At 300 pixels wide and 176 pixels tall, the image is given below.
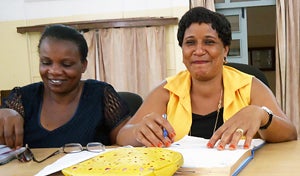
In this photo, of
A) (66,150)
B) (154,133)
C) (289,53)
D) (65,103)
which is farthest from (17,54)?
(154,133)

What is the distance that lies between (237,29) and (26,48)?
2.86m

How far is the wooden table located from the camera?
93 centimetres

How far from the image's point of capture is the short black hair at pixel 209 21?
166 cm

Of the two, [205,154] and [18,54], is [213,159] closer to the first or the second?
[205,154]

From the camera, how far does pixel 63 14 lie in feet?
16.8

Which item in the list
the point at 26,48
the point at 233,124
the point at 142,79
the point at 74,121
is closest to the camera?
the point at 233,124

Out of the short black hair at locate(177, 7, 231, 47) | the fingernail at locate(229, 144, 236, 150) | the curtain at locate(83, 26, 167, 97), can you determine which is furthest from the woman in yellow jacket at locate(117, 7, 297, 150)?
the curtain at locate(83, 26, 167, 97)

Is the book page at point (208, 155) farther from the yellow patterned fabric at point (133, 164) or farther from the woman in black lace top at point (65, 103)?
the woman in black lace top at point (65, 103)

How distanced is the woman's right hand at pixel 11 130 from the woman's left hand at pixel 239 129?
0.70m

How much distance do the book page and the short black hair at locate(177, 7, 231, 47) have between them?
58 centimetres

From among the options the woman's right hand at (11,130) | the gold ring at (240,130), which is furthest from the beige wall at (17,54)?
the gold ring at (240,130)

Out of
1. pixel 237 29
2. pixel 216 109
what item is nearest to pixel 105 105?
pixel 216 109

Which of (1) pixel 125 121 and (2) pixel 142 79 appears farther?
(2) pixel 142 79

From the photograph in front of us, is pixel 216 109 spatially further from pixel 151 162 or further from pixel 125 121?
pixel 151 162
